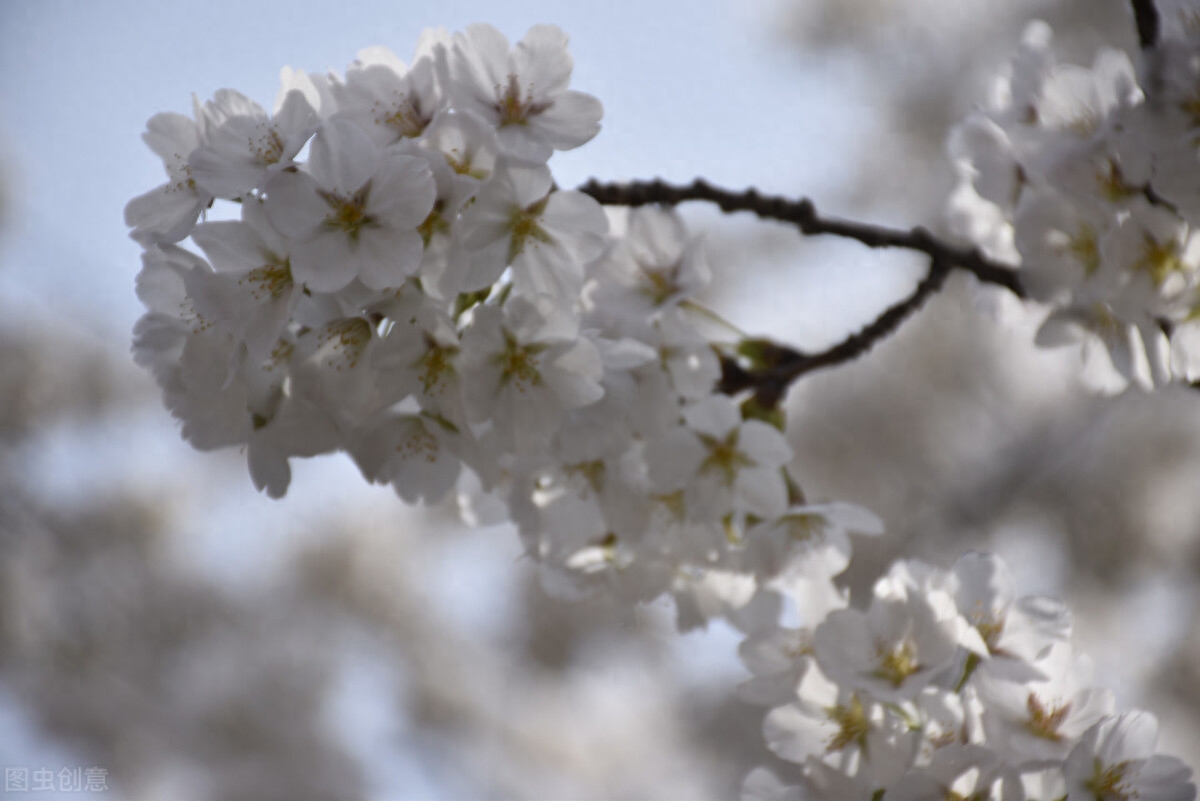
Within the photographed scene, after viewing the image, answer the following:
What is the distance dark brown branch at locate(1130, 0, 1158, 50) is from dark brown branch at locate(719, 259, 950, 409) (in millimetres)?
198

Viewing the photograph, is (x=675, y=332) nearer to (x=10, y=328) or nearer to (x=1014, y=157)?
(x=1014, y=157)

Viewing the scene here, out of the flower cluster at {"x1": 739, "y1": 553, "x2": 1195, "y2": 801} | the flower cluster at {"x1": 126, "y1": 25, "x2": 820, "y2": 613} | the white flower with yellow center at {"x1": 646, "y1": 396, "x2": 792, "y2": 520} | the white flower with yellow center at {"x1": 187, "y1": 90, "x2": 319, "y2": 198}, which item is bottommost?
the flower cluster at {"x1": 739, "y1": 553, "x2": 1195, "y2": 801}

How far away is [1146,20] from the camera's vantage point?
0.57 metres

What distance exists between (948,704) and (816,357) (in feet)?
0.92

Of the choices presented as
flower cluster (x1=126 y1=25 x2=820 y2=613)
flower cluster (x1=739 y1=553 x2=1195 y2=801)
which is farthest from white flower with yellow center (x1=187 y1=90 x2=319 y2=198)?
flower cluster (x1=739 y1=553 x2=1195 y2=801)

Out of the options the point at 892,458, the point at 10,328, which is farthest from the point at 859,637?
the point at 10,328

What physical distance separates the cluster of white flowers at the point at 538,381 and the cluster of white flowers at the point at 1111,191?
0.06 ft

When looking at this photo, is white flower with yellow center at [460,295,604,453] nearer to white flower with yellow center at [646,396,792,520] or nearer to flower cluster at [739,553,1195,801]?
white flower with yellow center at [646,396,792,520]

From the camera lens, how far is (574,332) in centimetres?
57

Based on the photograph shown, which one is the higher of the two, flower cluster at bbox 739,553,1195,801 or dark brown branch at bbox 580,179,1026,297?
dark brown branch at bbox 580,179,1026,297

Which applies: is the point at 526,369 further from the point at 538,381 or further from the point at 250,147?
the point at 250,147

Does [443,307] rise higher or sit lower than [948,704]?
higher

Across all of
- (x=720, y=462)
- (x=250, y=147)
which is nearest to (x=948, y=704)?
(x=720, y=462)

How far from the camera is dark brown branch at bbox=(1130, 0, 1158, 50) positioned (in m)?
0.57
